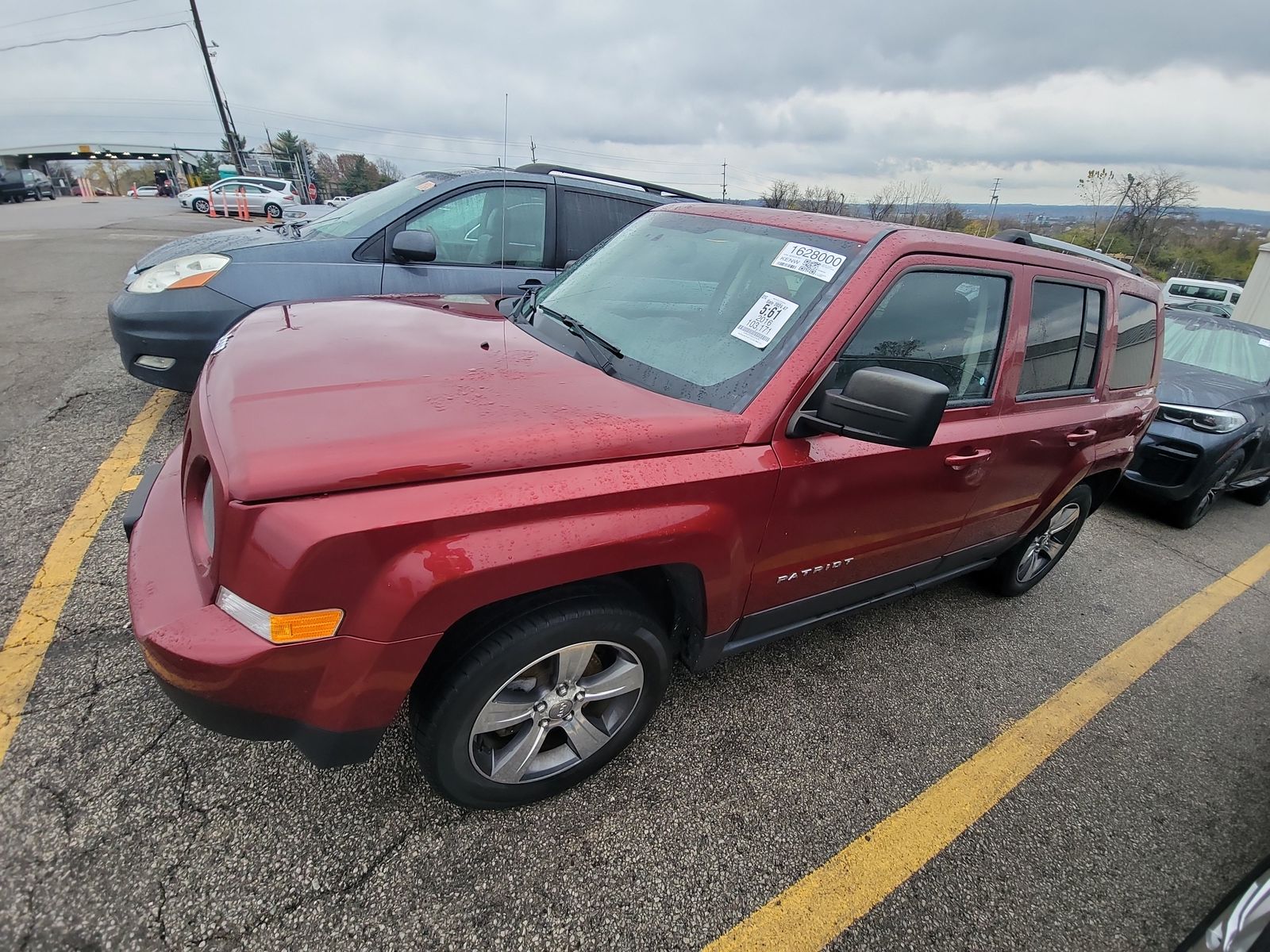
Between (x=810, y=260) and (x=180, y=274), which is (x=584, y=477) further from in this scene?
(x=180, y=274)

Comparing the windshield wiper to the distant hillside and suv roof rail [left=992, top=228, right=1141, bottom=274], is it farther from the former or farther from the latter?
the distant hillside

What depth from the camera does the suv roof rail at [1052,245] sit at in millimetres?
2883

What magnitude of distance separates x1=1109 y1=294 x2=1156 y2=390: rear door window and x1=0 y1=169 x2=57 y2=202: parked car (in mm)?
45838

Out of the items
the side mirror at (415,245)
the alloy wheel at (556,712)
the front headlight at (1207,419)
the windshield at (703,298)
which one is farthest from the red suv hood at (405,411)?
the front headlight at (1207,419)

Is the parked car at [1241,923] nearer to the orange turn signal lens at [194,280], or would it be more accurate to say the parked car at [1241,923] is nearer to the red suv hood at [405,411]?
the red suv hood at [405,411]

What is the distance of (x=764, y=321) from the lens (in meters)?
2.02

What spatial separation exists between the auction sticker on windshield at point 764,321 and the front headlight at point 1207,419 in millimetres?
4661

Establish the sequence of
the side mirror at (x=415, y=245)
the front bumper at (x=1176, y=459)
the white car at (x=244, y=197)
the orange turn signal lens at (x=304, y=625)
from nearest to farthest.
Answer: the orange turn signal lens at (x=304, y=625) → the side mirror at (x=415, y=245) → the front bumper at (x=1176, y=459) → the white car at (x=244, y=197)

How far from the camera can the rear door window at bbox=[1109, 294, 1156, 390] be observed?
3094 millimetres

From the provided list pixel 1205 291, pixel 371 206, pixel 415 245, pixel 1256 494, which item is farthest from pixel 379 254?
pixel 1205 291

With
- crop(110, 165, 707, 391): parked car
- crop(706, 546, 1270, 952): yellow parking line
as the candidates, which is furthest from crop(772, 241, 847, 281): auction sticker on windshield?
crop(110, 165, 707, 391): parked car

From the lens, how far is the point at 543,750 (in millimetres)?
1994

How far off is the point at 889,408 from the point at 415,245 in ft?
10.4

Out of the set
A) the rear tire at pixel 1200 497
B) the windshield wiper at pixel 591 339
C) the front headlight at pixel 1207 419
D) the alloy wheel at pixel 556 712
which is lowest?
the rear tire at pixel 1200 497
